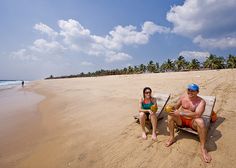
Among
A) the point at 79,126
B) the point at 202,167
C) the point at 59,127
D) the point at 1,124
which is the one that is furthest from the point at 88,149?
the point at 1,124

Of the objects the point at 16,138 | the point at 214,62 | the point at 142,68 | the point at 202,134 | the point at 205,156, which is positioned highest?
the point at 214,62

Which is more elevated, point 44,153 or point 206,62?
point 206,62

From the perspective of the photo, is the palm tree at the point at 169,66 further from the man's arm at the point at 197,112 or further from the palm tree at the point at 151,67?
the man's arm at the point at 197,112

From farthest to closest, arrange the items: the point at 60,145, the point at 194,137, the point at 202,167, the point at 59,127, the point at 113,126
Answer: the point at 59,127, the point at 113,126, the point at 60,145, the point at 194,137, the point at 202,167

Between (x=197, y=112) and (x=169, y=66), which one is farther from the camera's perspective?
(x=169, y=66)

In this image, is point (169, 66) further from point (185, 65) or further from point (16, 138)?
point (16, 138)

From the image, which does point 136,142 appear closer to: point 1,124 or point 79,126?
point 79,126

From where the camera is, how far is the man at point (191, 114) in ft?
11.6

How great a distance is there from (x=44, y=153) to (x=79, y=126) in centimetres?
165

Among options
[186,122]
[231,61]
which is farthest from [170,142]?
[231,61]

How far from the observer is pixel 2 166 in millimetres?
3807

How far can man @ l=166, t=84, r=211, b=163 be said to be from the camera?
3.55m

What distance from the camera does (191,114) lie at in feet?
12.1

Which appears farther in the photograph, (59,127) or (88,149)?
(59,127)
